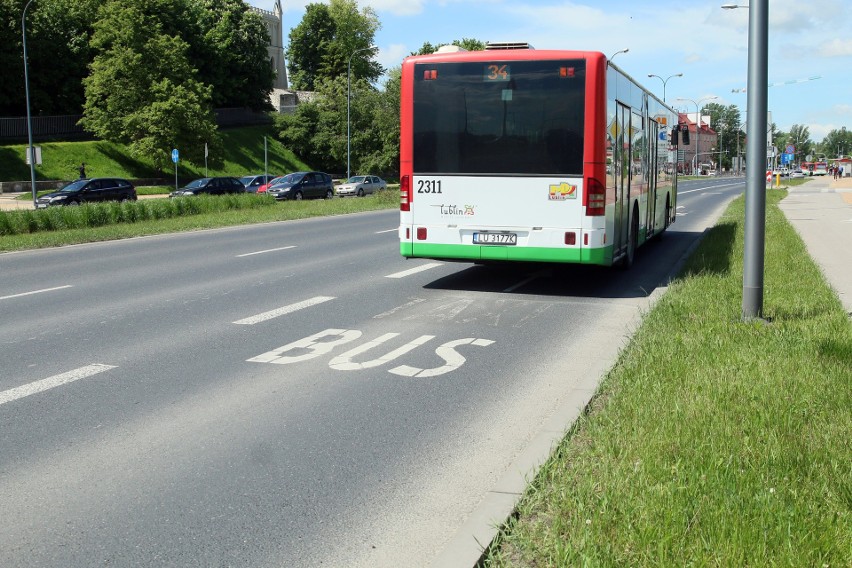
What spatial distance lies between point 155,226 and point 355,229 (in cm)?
552

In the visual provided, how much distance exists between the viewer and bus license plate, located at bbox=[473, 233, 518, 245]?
12.0 meters

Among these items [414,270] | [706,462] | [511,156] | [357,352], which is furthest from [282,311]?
[706,462]

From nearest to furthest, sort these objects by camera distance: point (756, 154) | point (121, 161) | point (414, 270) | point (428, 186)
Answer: point (756, 154)
point (428, 186)
point (414, 270)
point (121, 161)

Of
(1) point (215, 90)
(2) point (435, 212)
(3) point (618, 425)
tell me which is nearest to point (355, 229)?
(2) point (435, 212)

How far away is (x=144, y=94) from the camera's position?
61688 millimetres

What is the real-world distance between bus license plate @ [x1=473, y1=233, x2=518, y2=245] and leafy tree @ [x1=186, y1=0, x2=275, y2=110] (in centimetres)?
7412

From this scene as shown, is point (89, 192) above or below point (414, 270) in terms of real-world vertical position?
above

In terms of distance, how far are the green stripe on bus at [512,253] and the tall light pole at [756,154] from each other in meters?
2.85

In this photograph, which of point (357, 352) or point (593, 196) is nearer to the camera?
point (357, 352)

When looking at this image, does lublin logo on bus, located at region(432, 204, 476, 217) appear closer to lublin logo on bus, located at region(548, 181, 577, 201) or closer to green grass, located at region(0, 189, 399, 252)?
lublin logo on bus, located at region(548, 181, 577, 201)

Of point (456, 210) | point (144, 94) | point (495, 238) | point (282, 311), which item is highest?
point (144, 94)

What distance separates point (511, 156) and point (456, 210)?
1028 mm

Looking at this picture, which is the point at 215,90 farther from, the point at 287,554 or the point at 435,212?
the point at 287,554

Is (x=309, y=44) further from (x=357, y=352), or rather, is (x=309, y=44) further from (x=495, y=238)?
(x=357, y=352)
